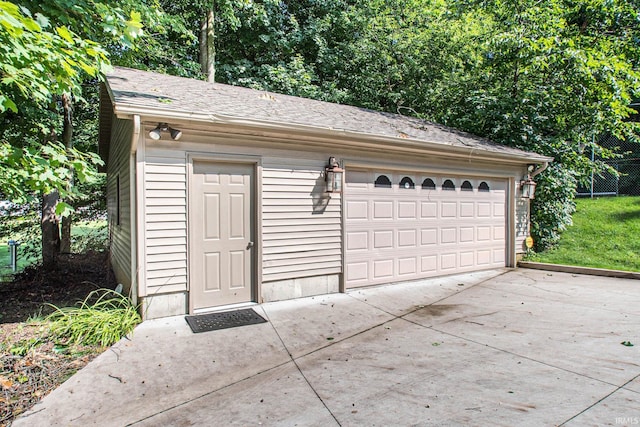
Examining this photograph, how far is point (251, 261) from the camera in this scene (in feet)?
17.7

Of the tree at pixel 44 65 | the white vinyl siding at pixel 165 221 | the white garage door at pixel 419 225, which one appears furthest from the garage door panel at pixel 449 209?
the tree at pixel 44 65

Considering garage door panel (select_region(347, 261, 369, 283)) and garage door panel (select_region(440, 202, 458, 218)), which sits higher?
garage door panel (select_region(440, 202, 458, 218))

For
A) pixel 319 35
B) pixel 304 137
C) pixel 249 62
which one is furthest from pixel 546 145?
pixel 249 62

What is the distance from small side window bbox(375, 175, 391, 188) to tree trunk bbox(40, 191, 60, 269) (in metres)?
7.06

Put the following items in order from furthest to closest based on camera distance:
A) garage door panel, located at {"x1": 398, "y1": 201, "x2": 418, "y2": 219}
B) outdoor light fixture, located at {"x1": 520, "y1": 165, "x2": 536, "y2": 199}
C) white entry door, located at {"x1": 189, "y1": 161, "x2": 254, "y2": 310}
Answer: outdoor light fixture, located at {"x1": 520, "y1": 165, "x2": 536, "y2": 199} < garage door panel, located at {"x1": 398, "y1": 201, "x2": 418, "y2": 219} < white entry door, located at {"x1": 189, "y1": 161, "x2": 254, "y2": 310}

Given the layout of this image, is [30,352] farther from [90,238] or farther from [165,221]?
[90,238]

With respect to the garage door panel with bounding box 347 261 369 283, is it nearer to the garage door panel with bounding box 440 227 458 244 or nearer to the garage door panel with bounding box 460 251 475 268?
the garage door panel with bounding box 440 227 458 244

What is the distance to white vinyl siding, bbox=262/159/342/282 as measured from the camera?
548cm

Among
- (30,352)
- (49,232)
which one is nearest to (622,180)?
(30,352)

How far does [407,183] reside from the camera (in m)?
6.96

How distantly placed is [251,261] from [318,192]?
5.20ft

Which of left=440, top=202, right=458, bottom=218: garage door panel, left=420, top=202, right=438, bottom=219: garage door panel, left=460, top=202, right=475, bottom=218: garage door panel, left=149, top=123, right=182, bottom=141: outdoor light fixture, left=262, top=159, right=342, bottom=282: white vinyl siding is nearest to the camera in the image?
left=149, top=123, right=182, bottom=141: outdoor light fixture

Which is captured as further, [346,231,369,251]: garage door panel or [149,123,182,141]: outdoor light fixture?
[346,231,369,251]: garage door panel

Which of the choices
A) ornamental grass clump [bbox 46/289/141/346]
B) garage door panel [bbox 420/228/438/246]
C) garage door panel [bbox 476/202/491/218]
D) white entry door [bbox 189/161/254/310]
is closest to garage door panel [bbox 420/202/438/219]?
garage door panel [bbox 420/228/438/246]
